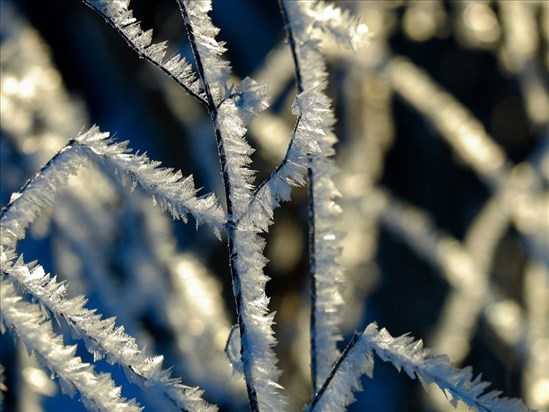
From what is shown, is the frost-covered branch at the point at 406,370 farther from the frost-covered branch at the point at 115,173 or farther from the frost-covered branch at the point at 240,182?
the frost-covered branch at the point at 115,173

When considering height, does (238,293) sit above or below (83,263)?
above

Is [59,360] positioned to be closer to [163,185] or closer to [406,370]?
[163,185]

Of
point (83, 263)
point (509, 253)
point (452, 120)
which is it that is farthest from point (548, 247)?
point (83, 263)

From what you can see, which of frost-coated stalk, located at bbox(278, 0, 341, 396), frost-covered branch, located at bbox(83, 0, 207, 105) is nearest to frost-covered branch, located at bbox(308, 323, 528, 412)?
frost-coated stalk, located at bbox(278, 0, 341, 396)

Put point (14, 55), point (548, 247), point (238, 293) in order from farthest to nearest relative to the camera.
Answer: point (548, 247)
point (14, 55)
point (238, 293)

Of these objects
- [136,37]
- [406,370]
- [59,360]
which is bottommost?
[59,360]

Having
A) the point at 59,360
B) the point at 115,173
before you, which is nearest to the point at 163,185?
the point at 115,173

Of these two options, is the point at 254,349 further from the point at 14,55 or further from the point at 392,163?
the point at 392,163
